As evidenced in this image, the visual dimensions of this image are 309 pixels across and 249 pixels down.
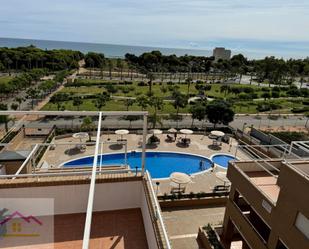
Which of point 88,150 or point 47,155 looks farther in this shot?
point 88,150

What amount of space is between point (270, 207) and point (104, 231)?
17.8ft

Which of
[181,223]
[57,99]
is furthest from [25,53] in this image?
[181,223]

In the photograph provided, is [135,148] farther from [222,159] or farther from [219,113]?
[219,113]

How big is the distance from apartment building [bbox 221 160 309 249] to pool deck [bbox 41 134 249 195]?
623 centimetres

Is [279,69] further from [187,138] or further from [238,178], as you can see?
[238,178]

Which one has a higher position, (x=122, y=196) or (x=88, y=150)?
(x=122, y=196)

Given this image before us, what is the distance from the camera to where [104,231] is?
16.2ft

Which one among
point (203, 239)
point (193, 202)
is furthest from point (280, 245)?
point (193, 202)

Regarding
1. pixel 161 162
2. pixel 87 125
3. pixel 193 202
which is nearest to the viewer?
pixel 193 202

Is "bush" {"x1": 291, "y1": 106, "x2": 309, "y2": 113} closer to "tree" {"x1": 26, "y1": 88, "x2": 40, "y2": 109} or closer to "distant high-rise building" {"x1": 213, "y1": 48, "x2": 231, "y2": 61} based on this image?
"tree" {"x1": 26, "y1": 88, "x2": 40, "y2": 109}

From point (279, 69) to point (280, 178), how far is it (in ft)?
220

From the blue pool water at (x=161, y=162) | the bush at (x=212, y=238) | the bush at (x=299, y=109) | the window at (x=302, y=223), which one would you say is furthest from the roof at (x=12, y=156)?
the bush at (x=299, y=109)

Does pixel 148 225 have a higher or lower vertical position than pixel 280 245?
higher

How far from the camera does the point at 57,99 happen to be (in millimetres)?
33188
